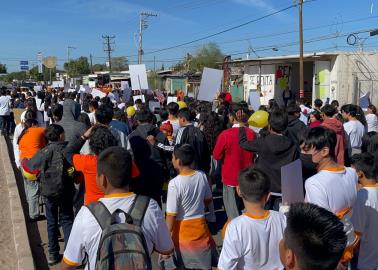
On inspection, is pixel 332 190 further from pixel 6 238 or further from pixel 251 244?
pixel 6 238

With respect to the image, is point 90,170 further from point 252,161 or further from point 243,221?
point 252,161

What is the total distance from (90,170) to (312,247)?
269 centimetres

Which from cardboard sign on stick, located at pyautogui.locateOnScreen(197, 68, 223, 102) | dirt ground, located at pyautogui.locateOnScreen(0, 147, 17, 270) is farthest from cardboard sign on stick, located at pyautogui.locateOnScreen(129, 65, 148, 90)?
dirt ground, located at pyautogui.locateOnScreen(0, 147, 17, 270)

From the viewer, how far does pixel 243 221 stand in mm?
2566

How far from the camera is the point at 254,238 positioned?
8.29ft

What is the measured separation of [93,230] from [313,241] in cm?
129

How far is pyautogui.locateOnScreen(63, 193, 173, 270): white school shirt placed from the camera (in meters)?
2.38

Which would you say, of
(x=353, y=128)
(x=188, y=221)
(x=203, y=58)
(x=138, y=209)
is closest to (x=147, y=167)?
(x=188, y=221)

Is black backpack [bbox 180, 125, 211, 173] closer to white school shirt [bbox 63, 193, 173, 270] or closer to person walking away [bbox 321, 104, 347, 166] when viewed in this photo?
person walking away [bbox 321, 104, 347, 166]

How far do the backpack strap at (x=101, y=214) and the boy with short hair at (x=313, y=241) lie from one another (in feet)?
3.41

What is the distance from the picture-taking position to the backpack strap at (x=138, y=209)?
2.42 metres

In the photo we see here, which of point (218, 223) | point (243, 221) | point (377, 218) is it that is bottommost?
point (218, 223)

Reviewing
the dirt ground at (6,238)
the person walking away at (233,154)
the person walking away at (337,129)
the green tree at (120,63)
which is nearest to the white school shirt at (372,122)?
the person walking away at (337,129)

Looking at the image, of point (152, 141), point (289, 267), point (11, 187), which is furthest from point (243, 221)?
point (11, 187)
